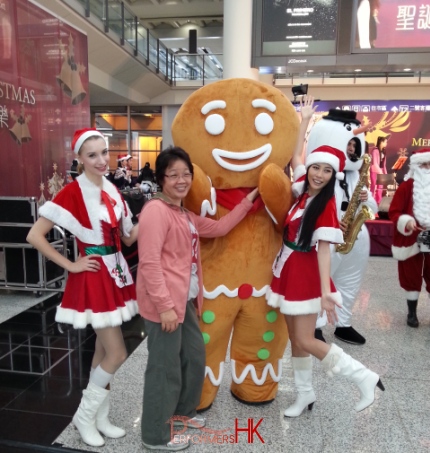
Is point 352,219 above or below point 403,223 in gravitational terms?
above

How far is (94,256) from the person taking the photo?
6.17 ft

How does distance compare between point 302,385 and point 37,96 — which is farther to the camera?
point 37,96

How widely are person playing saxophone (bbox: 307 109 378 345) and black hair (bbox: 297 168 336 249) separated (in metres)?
0.79

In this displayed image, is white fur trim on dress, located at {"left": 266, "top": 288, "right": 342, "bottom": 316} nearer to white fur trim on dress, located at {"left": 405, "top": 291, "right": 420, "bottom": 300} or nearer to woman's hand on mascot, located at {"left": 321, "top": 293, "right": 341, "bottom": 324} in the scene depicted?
woman's hand on mascot, located at {"left": 321, "top": 293, "right": 341, "bottom": 324}

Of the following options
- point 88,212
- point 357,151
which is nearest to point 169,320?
point 88,212

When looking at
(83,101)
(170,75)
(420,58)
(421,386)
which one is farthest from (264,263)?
(170,75)

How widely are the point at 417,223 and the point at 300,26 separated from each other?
305cm

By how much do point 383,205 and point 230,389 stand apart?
5645mm

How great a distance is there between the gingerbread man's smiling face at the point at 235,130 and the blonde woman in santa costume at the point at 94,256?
0.48m

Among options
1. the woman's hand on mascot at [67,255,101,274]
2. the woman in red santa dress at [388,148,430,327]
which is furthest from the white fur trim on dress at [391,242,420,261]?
the woman's hand on mascot at [67,255,101,274]

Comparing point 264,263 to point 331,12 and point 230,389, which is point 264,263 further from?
point 331,12

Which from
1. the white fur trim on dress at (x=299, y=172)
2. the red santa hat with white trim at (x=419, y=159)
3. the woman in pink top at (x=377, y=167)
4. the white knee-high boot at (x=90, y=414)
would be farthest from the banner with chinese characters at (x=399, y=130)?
the white knee-high boot at (x=90, y=414)

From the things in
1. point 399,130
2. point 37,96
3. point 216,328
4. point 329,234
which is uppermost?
point 37,96

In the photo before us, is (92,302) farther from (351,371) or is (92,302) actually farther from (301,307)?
(351,371)
